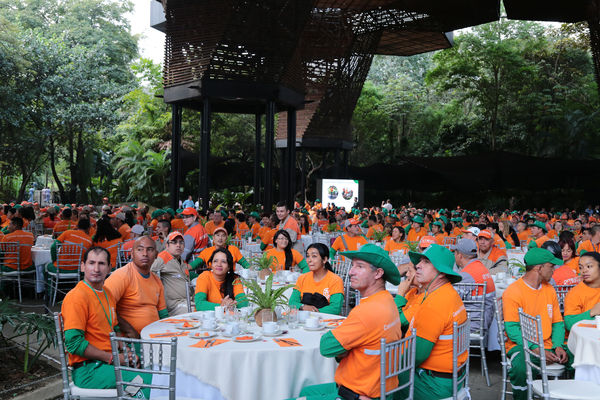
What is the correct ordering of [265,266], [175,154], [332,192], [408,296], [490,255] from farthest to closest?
[332,192]
[175,154]
[490,255]
[265,266]
[408,296]

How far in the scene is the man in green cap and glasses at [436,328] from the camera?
354 centimetres

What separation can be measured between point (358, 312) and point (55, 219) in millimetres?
12849

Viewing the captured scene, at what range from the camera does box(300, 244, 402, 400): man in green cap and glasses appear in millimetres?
3127

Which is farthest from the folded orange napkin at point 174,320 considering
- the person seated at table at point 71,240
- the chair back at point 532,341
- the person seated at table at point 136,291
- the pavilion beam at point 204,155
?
the pavilion beam at point 204,155

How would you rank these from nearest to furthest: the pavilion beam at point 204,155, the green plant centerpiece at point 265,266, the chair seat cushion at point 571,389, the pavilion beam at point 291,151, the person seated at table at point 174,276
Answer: the chair seat cushion at point 571,389
the person seated at table at point 174,276
the green plant centerpiece at point 265,266
the pavilion beam at point 204,155
the pavilion beam at point 291,151

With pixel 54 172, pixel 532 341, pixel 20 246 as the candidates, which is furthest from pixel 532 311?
pixel 54 172

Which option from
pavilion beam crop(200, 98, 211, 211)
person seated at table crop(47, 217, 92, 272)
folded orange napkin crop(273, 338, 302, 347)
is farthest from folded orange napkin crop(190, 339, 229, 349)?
pavilion beam crop(200, 98, 211, 211)

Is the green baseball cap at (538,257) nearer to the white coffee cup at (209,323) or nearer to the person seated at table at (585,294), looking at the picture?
the person seated at table at (585,294)

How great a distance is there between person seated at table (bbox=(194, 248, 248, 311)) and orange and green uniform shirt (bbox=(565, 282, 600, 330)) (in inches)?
118

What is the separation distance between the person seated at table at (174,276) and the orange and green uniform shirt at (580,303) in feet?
12.1

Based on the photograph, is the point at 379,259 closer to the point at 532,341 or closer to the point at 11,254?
the point at 532,341

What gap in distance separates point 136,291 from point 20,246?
5.72 meters

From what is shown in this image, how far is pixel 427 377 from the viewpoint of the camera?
3629 millimetres

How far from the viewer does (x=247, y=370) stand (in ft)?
11.9
